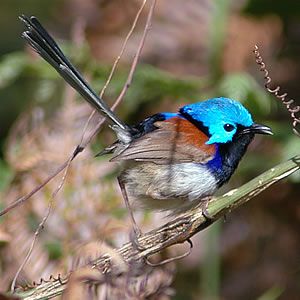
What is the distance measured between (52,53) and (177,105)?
232cm

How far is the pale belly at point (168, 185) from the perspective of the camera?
3.76 meters

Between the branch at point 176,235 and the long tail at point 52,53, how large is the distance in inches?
28.8

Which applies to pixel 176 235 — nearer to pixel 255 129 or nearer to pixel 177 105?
pixel 255 129

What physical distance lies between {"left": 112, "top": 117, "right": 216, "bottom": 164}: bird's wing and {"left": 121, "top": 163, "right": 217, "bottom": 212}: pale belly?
43 mm

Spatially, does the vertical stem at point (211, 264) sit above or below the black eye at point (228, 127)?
below

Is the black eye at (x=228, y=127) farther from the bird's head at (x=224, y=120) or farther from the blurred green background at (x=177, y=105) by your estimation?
the blurred green background at (x=177, y=105)

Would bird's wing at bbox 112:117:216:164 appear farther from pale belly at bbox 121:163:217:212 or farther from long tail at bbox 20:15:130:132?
long tail at bbox 20:15:130:132

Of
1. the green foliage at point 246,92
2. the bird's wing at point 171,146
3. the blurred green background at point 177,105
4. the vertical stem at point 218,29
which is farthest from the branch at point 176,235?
the vertical stem at point 218,29

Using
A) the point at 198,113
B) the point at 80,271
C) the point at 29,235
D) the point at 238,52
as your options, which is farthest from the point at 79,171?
the point at 80,271

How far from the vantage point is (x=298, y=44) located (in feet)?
18.5

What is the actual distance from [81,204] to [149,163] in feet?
2.27

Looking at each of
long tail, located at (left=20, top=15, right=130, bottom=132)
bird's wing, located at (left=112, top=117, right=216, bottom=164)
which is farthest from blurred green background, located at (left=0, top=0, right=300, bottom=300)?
long tail, located at (left=20, top=15, right=130, bottom=132)

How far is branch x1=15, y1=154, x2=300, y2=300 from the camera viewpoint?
2820 millimetres

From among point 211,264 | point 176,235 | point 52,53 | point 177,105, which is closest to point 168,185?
point 52,53
